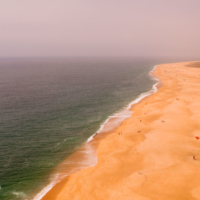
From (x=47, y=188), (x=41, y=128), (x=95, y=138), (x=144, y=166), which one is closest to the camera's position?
(x=47, y=188)

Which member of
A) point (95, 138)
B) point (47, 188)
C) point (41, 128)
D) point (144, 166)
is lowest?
point (47, 188)

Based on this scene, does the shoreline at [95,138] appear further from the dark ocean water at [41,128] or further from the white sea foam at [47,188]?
the dark ocean water at [41,128]

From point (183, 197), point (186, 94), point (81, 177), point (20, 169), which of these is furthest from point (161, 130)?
point (186, 94)

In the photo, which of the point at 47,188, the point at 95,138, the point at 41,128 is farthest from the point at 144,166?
the point at 41,128

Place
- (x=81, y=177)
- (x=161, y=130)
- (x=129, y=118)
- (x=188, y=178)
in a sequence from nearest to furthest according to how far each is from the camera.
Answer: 1. (x=188, y=178)
2. (x=81, y=177)
3. (x=161, y=130)
4. (x=129, y=118)

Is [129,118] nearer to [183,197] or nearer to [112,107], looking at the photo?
[112,107]

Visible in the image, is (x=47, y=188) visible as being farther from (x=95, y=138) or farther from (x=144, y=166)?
(x=95, y=138)

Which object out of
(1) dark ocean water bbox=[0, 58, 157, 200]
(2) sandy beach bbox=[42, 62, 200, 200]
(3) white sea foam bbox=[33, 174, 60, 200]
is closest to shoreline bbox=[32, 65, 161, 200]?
(3) white sea foam bbox=[33, 174, 60, 200]

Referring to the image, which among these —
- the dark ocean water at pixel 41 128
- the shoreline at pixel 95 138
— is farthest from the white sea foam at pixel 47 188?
the dark ocean water at pixel 41 128
